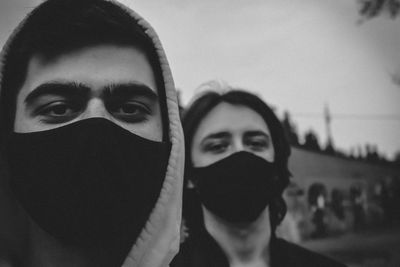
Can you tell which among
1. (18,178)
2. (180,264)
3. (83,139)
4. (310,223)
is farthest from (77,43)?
(310,223)

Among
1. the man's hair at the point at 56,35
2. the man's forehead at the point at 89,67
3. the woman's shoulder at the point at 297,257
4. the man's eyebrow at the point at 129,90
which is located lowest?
the woman's shoulder at the point at 297,257

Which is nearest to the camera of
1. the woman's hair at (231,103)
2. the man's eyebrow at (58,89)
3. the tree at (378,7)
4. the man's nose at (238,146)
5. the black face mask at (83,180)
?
the black face mask at (83,180)

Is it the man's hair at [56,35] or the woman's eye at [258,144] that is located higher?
the man's hair at [56,35]

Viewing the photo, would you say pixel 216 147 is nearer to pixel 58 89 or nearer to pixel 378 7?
pixel 58 89

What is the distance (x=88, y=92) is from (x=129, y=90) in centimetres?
12

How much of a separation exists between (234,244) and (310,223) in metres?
3.98

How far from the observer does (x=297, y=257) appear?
6.02 feet

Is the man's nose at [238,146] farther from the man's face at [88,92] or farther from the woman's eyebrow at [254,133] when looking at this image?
the man's face at [88,92]

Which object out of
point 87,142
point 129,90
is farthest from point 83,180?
point 129,90

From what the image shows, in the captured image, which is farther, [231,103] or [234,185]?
[231,103]

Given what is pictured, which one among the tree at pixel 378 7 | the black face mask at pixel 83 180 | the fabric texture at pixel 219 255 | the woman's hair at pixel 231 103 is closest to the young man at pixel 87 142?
the black face mask at pixel 83 180

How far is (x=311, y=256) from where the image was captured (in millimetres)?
1877

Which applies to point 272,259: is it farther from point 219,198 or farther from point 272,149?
point 272,149

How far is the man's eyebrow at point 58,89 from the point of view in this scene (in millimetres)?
1062
